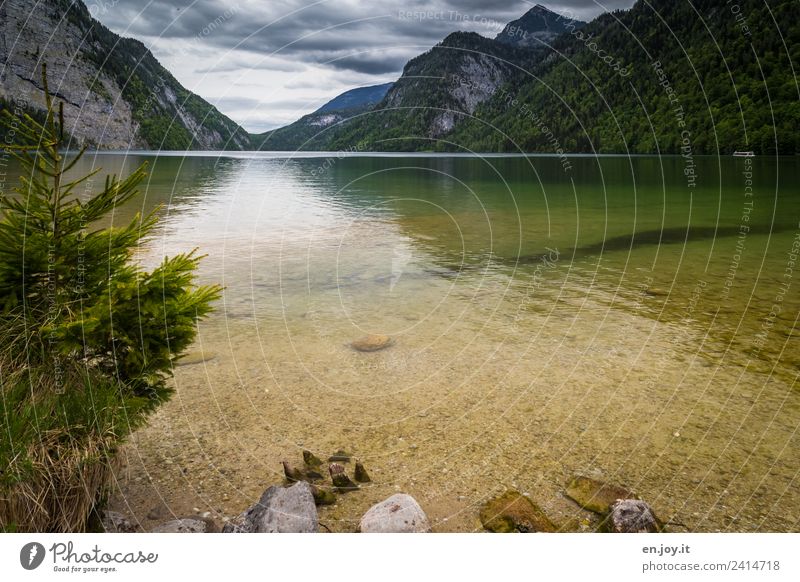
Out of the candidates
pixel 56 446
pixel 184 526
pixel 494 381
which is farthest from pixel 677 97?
pixel 56 446

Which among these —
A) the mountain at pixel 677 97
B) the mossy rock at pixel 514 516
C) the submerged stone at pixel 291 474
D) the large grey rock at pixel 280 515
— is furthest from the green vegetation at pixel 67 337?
the mountain at pixel 677 97

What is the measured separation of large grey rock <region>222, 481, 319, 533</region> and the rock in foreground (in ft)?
10.6

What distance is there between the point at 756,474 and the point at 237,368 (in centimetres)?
871

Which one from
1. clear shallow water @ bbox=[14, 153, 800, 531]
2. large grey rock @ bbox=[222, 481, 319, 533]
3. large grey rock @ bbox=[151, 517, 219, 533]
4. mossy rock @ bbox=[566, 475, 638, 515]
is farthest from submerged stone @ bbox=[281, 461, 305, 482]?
mossy rock @ bbox=[566, 475, 638, 515]

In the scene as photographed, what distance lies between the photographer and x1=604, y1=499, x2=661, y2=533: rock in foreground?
5.57 metres

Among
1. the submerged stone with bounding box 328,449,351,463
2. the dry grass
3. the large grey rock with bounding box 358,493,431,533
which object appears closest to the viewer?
the dry grass

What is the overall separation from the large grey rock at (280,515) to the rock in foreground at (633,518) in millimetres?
3237

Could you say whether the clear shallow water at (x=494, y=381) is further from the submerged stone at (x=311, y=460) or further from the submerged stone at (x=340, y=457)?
the submerged stone at (x=311, y=460)

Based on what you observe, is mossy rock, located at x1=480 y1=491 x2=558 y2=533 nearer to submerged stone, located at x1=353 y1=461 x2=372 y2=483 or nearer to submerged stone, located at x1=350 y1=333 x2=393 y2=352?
submerged stone, located at x1=353 y1=461 x2=372 y2=483

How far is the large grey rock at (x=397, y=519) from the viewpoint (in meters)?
5.30

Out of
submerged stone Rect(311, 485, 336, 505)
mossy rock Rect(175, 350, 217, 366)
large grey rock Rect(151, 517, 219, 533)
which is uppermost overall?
large grey rock Rect(151, 517, 219, 533)

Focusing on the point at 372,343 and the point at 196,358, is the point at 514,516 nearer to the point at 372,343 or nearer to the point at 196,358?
the point at 372,343

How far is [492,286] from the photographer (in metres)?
16.9
